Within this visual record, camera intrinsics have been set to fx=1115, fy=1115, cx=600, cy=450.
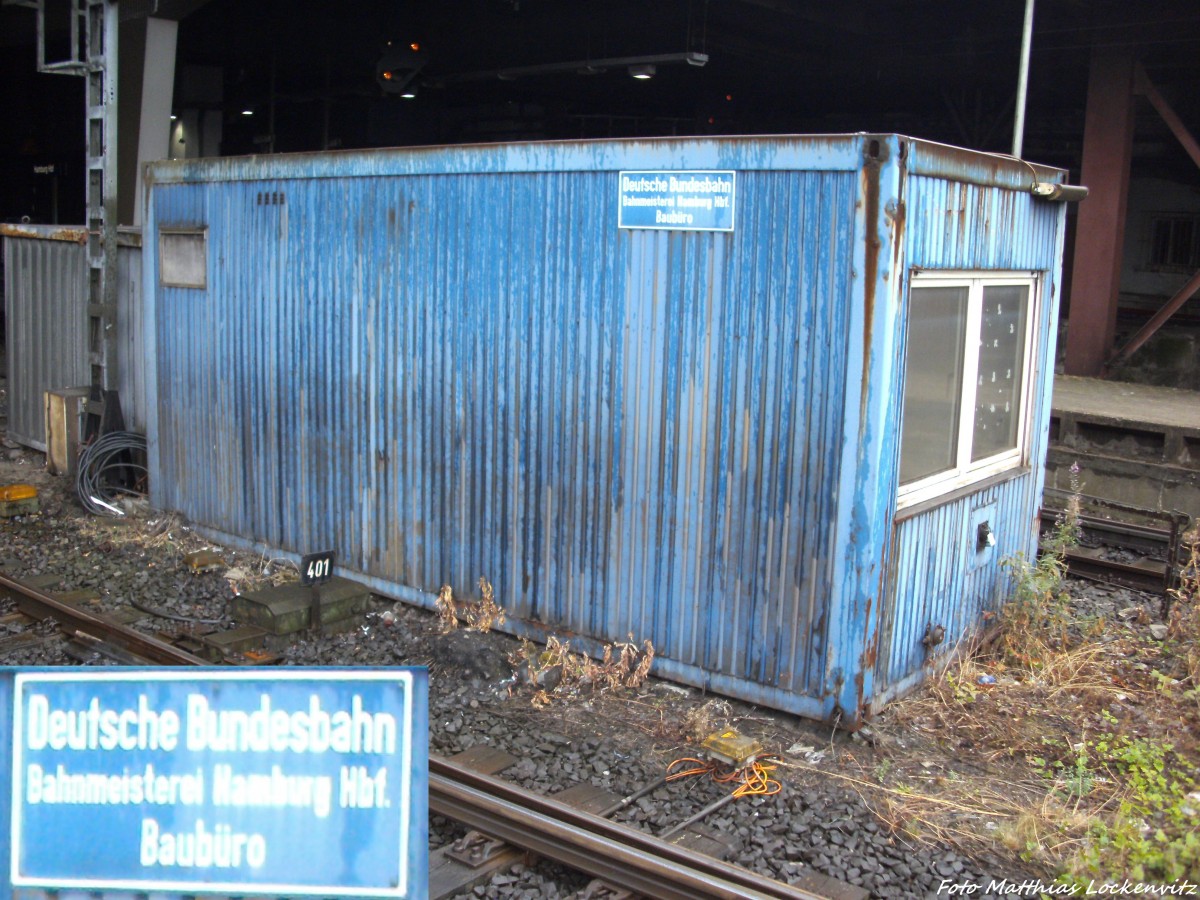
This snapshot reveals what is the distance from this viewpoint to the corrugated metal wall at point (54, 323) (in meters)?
11.1

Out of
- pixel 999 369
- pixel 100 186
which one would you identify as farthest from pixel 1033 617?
pixel 100 186

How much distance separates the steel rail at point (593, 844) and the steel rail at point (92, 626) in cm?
234

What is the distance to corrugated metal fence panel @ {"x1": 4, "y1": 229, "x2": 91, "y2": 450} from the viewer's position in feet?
40.1

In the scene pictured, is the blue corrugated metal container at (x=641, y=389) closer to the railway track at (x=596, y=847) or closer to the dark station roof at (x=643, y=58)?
the railway track at (x=596, y=847)

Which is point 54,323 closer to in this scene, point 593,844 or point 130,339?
point 130,339

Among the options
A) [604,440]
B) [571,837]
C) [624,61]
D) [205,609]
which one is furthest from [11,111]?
[571,837]

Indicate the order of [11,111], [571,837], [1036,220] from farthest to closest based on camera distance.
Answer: [11,111]
[1036,220]
[571,837]

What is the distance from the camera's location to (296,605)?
24.7 ft

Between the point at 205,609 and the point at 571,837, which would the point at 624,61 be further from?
the point at 571,837

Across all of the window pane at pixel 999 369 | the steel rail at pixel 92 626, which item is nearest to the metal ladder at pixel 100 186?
the steel rail at pixel 92 626

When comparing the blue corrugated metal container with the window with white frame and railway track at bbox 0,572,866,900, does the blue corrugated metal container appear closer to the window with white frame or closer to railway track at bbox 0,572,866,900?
the window with white frame

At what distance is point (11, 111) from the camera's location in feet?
101

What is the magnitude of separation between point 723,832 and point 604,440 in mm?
2685

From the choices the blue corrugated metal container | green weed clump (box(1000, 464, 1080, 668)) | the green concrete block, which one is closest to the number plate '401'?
the green concrete block
